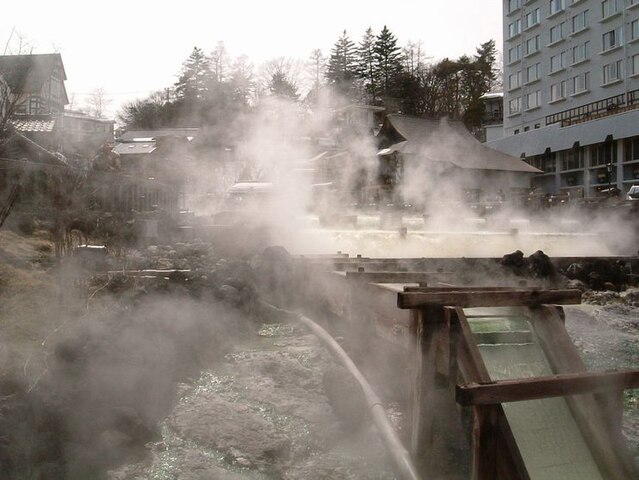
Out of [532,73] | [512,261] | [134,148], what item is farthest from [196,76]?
[532,73]

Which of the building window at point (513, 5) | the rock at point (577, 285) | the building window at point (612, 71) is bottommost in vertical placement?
the rock at point (577, 285)

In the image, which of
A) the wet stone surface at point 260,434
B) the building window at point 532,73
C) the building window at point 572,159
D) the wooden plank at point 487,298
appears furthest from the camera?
the building window at point 532,73

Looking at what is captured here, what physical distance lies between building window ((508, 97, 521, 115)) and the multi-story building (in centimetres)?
8

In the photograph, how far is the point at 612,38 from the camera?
32750mm

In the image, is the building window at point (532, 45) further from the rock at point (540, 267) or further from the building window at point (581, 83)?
the rock at point (540, 267)

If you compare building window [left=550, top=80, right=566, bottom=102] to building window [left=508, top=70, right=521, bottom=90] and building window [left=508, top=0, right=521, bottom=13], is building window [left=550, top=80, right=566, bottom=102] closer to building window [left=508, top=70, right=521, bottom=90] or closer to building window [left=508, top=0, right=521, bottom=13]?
building window [left=508, top=70, right=521, bottom=90]

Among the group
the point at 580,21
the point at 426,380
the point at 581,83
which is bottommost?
the point at 426,380

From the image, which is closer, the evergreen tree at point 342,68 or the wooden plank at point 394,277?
the wooden plank at point 394,277

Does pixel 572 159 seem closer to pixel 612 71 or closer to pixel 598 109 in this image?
pixel 598 109

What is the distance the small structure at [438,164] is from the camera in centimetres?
2680

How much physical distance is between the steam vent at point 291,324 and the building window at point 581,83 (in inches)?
603

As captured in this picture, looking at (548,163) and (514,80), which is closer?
(548,163)

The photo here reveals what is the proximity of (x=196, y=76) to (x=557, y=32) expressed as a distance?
83.5 feet

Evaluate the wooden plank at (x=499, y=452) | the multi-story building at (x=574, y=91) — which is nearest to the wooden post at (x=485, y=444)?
the wooden plank at (x=499, y=452)
